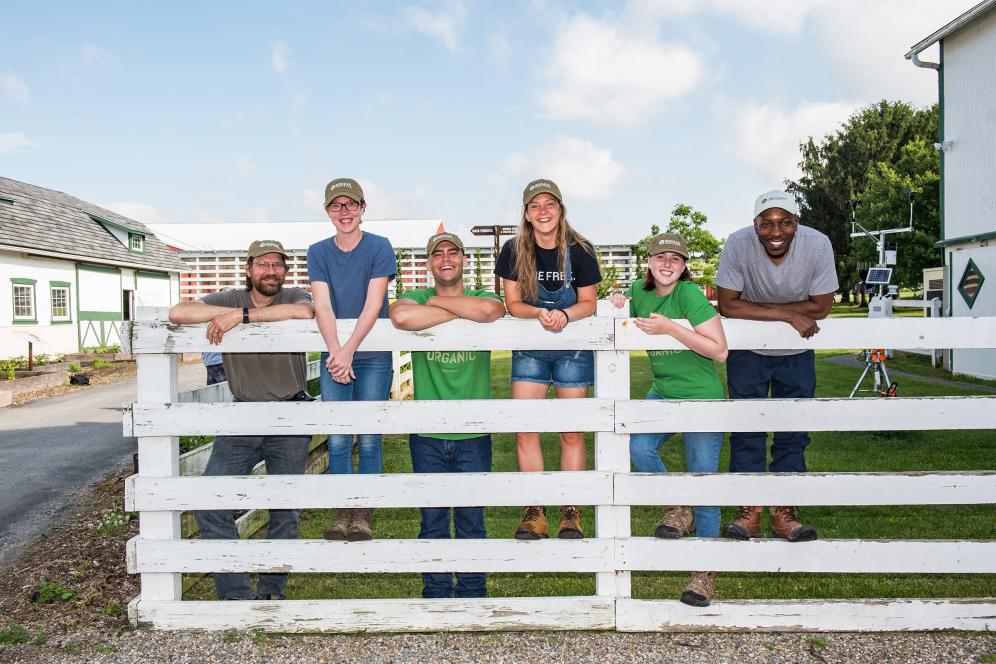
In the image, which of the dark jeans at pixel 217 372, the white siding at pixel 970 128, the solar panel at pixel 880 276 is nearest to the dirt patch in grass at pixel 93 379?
the dark jeans at pixel 217 372

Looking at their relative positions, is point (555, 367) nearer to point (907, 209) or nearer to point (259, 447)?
point (259, 447)

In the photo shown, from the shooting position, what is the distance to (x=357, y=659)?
132 inches

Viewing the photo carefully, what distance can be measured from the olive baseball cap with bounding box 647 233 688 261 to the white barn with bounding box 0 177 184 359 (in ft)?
74.7

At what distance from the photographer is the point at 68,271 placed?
81.3ft

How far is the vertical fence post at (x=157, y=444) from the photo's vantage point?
11.8 ft

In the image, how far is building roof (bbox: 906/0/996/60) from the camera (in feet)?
48.2

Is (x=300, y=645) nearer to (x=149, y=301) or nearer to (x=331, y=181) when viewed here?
(x=331, y=181)

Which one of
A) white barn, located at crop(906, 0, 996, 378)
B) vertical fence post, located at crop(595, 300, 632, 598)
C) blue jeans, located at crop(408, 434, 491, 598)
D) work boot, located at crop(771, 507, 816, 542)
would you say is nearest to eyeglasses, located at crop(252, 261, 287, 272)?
blue jeans, located at crop(408, 434, 491, 598)

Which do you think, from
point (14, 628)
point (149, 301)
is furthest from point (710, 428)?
point (149, 301)

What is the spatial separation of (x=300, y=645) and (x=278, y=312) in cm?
Answer: 172

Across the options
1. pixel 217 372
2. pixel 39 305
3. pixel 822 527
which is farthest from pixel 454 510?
pixel 39 305

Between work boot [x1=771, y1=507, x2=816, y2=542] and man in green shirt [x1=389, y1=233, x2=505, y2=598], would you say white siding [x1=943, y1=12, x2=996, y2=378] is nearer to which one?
work boot [x1=771, y1=507, x2=816, y2=542]

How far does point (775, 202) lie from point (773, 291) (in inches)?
20.2

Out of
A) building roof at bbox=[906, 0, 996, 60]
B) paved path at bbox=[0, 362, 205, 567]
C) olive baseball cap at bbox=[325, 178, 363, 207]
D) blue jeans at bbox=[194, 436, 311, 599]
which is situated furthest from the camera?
building roof at bbox=[906, 0, 996, 60]
